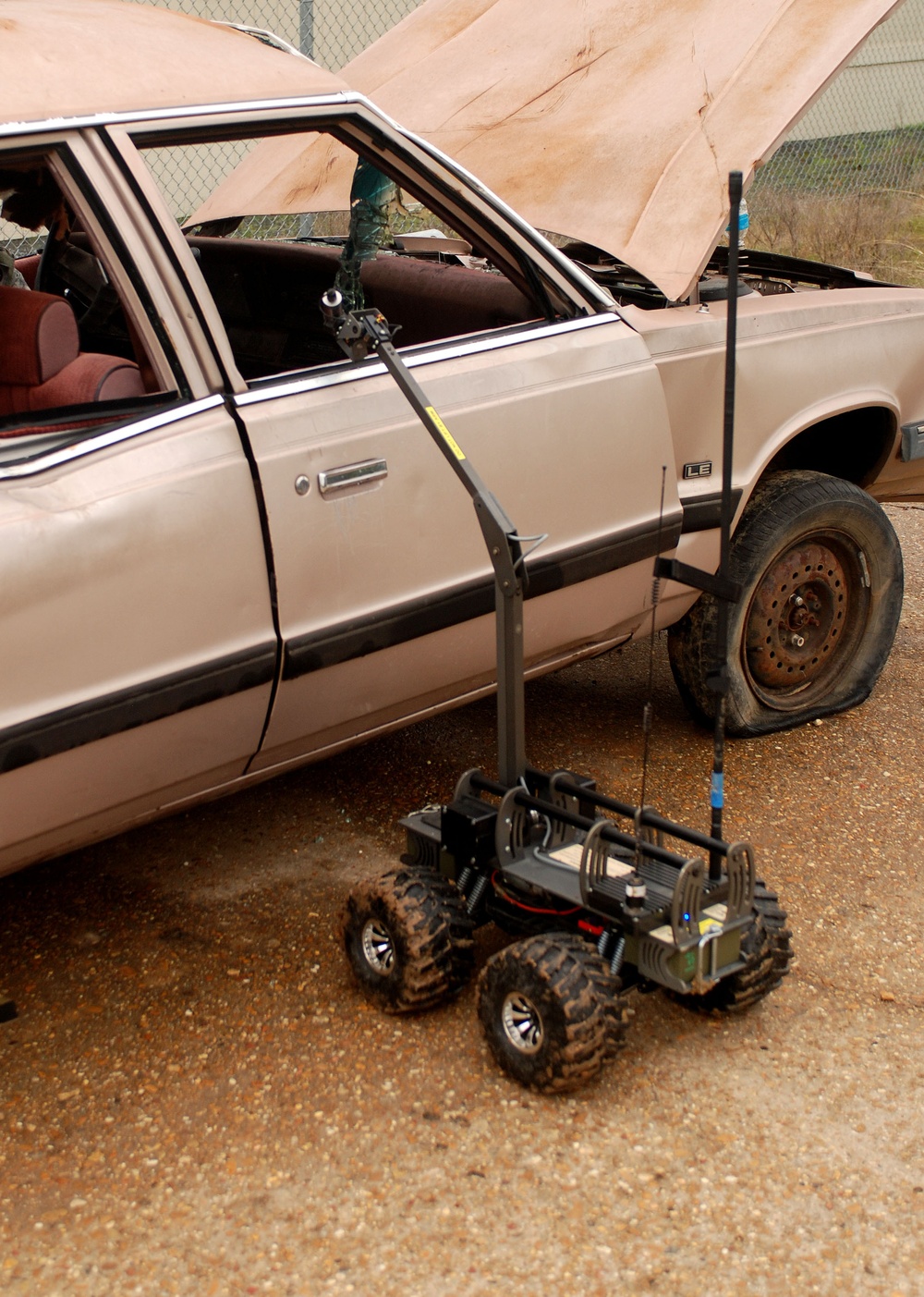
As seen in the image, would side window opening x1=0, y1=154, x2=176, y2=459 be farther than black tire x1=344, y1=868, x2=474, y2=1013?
No

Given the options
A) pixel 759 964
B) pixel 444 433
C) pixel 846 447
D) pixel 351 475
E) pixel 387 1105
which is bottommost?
pixel 387 1105

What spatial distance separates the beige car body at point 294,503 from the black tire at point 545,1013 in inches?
27.6

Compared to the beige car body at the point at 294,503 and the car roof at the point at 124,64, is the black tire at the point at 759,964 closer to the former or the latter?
the beige car body at the point at 294,503

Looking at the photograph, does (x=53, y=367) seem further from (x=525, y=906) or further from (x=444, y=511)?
(x=525, y=906)

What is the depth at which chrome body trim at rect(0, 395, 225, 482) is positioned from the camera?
2.48m

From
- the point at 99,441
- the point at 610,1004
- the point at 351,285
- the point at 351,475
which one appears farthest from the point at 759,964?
the point at 351,285

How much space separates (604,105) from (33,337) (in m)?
1.73

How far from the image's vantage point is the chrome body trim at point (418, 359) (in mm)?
2768

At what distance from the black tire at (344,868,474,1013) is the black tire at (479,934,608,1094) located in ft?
0.35

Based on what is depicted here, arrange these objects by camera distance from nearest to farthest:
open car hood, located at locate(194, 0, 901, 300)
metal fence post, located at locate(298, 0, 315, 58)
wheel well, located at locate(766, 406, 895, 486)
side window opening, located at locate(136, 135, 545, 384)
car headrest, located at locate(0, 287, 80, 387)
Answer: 1. car headrest, located at locate(0, 287, 80, 387)
2. side window opening, located at locate(136, 135, 545, 384)
3. open car hood, located at locate(194, 0, 901, 300)
4. wheel well, located at locate(766, 406, 895, 486)
5. metal fence post, located at locate(298, 0, 315, 58)

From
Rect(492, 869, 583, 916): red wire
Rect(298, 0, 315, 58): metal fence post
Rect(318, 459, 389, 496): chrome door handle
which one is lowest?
Rect(492, 869, 583, 916): red wire

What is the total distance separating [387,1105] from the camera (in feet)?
8.61

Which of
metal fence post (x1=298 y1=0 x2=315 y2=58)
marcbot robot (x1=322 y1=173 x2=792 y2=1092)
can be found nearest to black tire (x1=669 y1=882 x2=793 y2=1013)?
marcbot robot (x1=322 y1=173 x2=792 y2=1092)

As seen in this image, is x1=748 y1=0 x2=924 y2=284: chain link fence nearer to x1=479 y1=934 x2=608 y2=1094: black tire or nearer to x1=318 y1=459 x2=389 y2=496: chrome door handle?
x1=318 y1=459 x2=389 y2=496: chrome door handle
